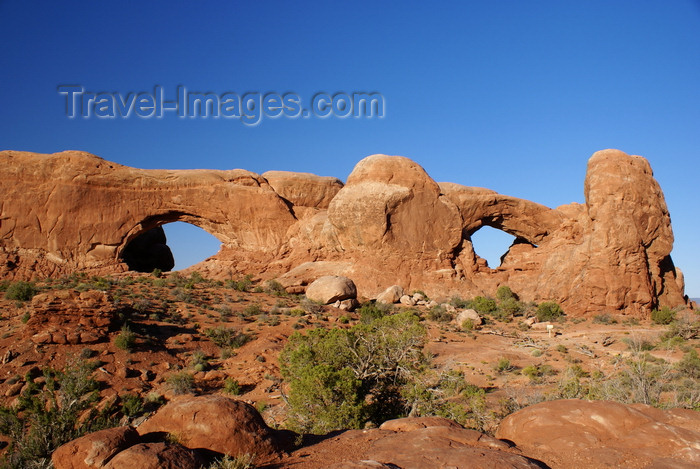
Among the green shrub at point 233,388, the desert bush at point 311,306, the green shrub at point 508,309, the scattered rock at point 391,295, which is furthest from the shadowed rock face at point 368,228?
the green shrub at point 233,388

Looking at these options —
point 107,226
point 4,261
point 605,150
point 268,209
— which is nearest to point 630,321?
point 605,150

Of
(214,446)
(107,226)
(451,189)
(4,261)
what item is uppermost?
(451,189)

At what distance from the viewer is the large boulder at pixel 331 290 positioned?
22969 millimetres

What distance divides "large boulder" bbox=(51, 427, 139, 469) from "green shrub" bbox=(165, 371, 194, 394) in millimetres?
7670

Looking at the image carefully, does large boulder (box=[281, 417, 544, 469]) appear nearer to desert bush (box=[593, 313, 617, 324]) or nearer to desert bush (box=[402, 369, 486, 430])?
desert bush (box=[402, 369, 486, 430])

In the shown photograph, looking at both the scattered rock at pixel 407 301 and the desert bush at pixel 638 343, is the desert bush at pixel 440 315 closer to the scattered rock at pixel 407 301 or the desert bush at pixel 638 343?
the scattered rock at pixel 407 301

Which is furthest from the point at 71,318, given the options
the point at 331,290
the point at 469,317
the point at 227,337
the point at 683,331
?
the point at 683,331

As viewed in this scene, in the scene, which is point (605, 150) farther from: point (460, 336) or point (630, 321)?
point (460, 336)

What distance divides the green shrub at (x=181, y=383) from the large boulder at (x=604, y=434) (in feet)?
28.2

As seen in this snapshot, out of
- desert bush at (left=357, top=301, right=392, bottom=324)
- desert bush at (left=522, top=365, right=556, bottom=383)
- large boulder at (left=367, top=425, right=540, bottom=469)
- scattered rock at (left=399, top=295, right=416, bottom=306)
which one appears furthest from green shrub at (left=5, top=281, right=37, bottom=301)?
large boulder at (left=367, top=425, right=540, bottom=469)

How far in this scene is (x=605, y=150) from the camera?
25672mm

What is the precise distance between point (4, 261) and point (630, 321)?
3179 cm

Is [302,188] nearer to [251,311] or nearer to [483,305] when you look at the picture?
[483,305]

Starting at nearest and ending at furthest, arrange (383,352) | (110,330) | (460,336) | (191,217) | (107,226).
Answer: (383,352) → (110,330) → (460,336) → (107,226) → (191,217)
